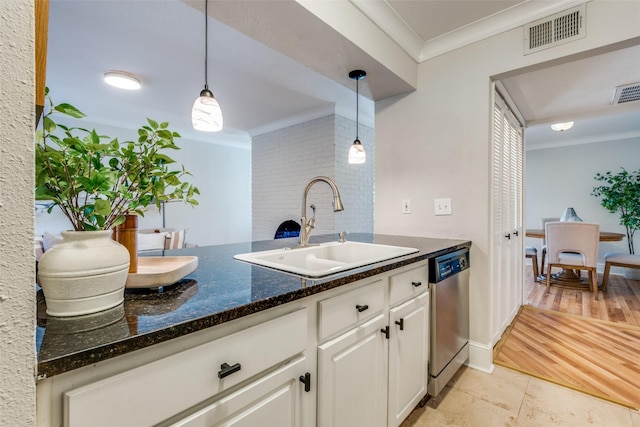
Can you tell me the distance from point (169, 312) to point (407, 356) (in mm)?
1158

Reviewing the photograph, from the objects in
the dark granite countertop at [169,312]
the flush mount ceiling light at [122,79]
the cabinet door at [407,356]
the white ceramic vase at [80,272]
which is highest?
the flush mount ceiling light at [122,79]

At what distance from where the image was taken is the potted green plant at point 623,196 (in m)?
4.47

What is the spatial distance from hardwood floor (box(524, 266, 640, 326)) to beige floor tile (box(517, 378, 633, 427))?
5.50 feet

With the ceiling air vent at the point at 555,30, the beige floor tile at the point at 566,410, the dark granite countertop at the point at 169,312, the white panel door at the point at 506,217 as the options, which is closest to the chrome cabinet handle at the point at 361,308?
the dark granite countertop at the point at 169,312

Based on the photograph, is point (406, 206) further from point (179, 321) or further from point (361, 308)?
point (179, 321)

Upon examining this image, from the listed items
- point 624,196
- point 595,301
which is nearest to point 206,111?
point 595,301

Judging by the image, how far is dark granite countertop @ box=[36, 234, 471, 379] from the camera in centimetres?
52

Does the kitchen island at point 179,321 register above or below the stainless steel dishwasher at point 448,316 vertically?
above

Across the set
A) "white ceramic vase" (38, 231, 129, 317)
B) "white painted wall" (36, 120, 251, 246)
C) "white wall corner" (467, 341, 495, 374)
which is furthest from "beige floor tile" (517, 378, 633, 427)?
"white painted wall" (36, 120, 251, 246)

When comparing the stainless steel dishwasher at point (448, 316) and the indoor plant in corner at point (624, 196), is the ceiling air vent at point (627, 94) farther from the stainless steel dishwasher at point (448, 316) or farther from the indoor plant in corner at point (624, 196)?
the indoor plant in corner at point (624, 196)

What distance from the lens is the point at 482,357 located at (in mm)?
2053

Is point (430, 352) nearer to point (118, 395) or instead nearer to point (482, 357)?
point (482, 357)

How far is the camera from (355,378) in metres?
1.13

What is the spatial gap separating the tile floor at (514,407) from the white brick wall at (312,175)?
93.1 inches
